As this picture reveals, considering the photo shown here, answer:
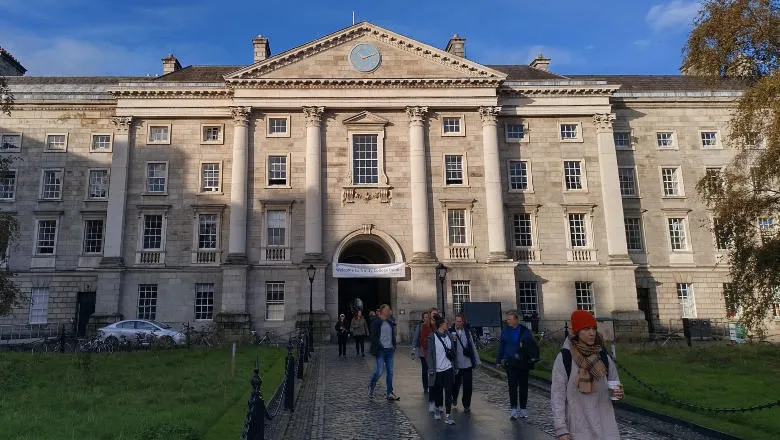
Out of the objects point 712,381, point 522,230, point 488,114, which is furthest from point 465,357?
point 488,114

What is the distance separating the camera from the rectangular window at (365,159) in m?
34.2

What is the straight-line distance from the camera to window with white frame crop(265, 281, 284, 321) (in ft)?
105

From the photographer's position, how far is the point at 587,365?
17.1 feet

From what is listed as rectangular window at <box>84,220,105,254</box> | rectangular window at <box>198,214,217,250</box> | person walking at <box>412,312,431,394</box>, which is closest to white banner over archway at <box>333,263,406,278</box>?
rectangular window at <box>198,214,217,250</box>

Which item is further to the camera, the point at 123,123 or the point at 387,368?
the point at 123,123

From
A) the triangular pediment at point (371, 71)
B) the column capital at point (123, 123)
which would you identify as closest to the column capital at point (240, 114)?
the triangular pediment at point (371, 71)

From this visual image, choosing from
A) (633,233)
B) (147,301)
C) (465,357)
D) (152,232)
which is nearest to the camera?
(465,357)

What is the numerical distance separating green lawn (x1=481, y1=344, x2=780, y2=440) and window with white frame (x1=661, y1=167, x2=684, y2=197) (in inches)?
623

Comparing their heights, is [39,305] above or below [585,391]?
above

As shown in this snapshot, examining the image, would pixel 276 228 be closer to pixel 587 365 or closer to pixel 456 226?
pixel 456 226

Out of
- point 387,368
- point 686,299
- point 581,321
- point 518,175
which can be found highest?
point 518,175

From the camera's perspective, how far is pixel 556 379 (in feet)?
17.5

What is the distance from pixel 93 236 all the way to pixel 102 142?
6.31m

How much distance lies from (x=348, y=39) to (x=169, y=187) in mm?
14605
